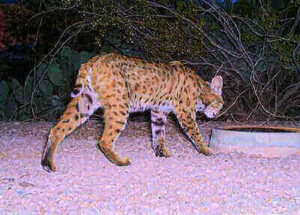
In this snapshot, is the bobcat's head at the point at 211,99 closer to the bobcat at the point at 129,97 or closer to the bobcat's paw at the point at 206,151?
the bobcat at the point at 129,97

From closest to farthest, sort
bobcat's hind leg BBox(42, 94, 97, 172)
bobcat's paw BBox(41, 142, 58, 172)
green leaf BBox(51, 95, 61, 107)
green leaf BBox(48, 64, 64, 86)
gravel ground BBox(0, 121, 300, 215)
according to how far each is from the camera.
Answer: gravel ground BBox(0, 121, 300, 215)
bobcat's paw BBox(41, 142, 58, 172)
bobcat's hind leg BBox(42, 94, 97, 172)
green leaf BBox(48, 64, 64, 86)
green leaf BBox(51, 95, 61, 107)

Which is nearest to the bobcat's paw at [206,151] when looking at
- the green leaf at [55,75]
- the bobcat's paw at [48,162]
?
the bobcat's paw at [48,162]

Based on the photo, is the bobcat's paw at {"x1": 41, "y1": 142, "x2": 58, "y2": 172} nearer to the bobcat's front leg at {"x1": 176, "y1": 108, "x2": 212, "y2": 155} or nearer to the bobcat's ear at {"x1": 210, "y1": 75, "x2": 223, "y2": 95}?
the bobcat's front leg at {"x1": 176, "y1": 108, "x2": 212, "y2": 155}

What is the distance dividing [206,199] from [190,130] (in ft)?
6.95

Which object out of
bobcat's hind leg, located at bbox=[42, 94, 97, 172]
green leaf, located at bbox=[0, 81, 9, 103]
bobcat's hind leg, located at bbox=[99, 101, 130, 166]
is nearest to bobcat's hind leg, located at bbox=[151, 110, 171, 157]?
bobcat's hind leg, located at bbox=[99, 101, 130, 166]

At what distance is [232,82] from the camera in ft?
29.7

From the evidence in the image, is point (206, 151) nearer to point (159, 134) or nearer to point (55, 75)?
point (159, 134)

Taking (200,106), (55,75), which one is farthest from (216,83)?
(55,75)

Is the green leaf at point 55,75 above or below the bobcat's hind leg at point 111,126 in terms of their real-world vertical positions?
below

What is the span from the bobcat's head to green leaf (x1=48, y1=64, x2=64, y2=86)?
15.4ft

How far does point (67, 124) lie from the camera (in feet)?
16.4

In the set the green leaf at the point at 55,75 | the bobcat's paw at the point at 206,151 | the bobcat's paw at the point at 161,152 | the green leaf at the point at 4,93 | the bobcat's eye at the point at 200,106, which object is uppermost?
the bobcat's eye at the point at 200,106

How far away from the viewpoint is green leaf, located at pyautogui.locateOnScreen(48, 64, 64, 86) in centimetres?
1012

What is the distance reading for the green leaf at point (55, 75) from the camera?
10.1m
